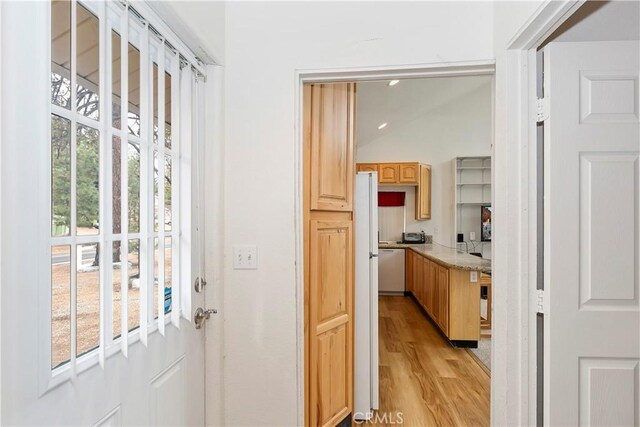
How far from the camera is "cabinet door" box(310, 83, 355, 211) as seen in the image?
1770mm

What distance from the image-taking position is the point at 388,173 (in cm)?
585

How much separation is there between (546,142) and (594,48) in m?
0.39

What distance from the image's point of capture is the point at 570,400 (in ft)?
4.04

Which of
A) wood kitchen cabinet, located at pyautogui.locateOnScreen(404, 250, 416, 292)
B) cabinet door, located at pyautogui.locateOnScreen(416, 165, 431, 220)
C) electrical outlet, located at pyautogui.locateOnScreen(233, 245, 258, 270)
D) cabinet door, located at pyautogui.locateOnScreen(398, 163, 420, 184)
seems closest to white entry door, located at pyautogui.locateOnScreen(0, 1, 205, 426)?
electrical outlet, located at pyautogui.locateOnScreen(233, 245, 258, 270)

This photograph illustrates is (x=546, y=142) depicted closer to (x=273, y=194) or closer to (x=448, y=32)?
(x=448, y=32)

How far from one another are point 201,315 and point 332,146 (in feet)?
3.79

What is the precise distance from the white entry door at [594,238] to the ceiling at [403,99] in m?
2.82

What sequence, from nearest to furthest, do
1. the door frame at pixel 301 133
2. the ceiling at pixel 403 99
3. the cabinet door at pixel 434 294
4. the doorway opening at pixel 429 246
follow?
1. the door frame at pixel 301 133
2. the doorway opening at pixel 429 246
3. the cabinet door at pixel 434 294
4. the ceiling at pixel 403 99

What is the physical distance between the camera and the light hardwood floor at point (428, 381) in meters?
2.29

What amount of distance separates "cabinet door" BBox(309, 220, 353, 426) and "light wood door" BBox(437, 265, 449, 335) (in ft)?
6.07

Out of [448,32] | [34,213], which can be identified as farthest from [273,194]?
[448,32]

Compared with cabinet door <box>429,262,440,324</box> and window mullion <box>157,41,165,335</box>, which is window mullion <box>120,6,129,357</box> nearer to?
window mullion <box>157,41,165,335</box>

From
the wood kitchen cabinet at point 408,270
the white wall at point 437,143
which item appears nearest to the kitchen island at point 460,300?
the wood kitchen cabinet at point 408,270

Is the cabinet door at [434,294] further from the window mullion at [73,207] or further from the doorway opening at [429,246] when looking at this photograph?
the window mullion at [73,207]
